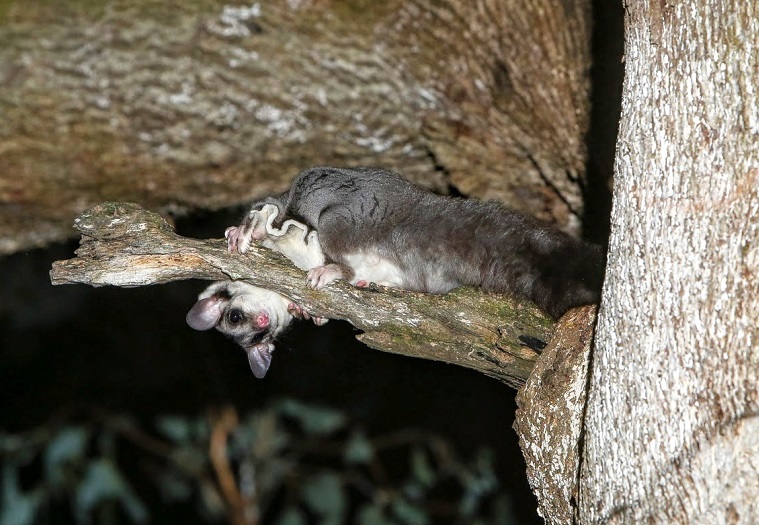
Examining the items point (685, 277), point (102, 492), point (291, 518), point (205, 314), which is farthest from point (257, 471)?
point (685, 277)

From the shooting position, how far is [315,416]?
5965 mm

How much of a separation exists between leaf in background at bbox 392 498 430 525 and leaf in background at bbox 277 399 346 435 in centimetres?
65

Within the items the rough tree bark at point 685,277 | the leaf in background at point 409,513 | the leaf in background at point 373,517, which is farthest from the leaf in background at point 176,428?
the rough tree bark at point 685,277

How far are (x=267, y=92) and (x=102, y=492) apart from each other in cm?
287

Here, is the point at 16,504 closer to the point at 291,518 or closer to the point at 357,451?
the point at 291,518

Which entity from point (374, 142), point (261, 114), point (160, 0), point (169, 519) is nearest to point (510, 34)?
point (374, 142)

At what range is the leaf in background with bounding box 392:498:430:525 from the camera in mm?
5949

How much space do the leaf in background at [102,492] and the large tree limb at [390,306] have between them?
9.89 ft

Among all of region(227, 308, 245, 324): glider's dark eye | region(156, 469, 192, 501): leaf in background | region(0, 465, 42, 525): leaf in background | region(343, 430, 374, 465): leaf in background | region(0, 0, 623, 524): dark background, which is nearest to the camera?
region(227, 308, 245, 324): glider's dark eye

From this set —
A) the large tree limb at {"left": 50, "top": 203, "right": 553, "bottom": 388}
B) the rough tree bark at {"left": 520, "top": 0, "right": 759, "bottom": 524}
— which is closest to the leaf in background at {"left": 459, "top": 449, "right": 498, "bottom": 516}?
the large tree limb at {"left": 50, "top": 203, "right": 553, "bottom": 388}

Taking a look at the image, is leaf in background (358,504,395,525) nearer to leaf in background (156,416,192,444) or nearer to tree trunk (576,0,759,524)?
leaf in background (156,416,192,444)

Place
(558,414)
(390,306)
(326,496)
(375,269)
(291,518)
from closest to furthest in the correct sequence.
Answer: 1. (558,414)
2. (390,306)
3. (375,269)
4. (326,496)
5. (291,518)

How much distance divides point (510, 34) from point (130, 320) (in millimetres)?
3232

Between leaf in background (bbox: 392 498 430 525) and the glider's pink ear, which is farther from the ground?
the glider's pink ear
